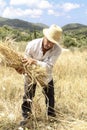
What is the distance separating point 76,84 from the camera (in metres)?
7.34

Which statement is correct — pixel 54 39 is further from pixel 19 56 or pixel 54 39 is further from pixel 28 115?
pixel 28 115

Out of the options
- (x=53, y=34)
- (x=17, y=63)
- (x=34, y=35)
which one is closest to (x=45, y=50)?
(x=53, y=34)

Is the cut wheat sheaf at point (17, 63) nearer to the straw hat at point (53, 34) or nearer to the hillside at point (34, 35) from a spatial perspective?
the hillside at point (34, 35)

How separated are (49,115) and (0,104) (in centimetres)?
84

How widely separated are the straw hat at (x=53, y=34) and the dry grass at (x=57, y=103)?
3.39ft

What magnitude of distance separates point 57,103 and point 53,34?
1922 millimetres

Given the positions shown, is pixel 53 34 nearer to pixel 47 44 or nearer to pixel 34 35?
pixel 47 44

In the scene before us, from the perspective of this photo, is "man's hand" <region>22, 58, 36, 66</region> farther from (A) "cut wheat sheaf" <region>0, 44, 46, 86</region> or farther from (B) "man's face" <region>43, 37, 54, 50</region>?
(B) "man's face" <region>43, 37, 54, 50</region>

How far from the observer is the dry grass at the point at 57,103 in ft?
18.0

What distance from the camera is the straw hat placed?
4847mm

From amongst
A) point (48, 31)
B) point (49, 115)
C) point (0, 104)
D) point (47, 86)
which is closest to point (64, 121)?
point (49, 115)

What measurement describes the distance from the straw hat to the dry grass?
3.39 ft

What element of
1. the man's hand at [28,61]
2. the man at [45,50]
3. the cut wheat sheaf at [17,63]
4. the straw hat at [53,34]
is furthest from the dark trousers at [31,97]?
the straw hat at [53,34]

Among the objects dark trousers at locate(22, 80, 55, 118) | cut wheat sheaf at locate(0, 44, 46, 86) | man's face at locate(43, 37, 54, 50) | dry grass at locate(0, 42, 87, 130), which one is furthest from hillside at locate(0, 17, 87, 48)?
dry grass at locate(0, 42, 87, 130)
